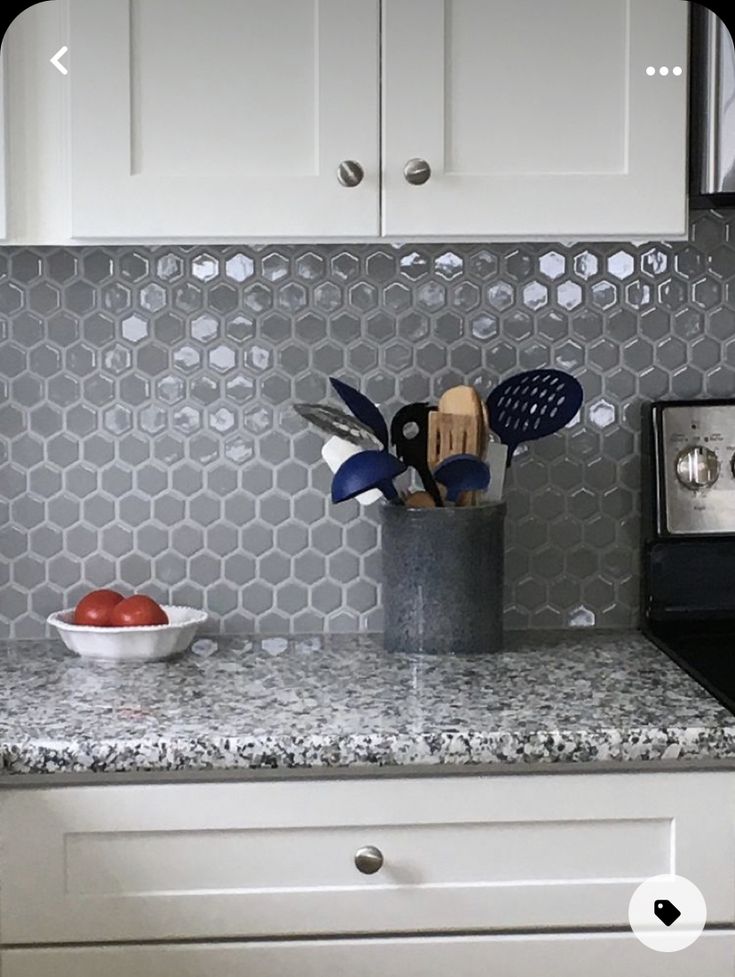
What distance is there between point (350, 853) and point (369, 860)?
1.0 inches

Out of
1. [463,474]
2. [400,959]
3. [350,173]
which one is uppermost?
[350,173]

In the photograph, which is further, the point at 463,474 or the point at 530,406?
the point at 530,406

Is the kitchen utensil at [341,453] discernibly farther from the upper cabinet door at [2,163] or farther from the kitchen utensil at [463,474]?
the upper cabinet door at [2,163]

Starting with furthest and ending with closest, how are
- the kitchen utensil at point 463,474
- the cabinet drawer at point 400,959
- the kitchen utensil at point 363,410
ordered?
the kitchen utensil at point 363,410
the kitchen utensil at point 463,474
the cabinet drawer at point 400,959

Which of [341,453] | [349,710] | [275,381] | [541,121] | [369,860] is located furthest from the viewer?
[275,381]

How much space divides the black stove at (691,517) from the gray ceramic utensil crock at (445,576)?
283 mm

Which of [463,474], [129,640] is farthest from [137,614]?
[463,474]

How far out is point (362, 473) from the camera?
186 centimetres

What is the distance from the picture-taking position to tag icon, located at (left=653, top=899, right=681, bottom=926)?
62.4 inches

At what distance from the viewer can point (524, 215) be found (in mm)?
1819

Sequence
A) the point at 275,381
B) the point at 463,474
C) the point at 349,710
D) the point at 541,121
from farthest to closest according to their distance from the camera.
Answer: the point at 275,381 < the point at 463,474 < the point at 541,121 < the point at 349,710

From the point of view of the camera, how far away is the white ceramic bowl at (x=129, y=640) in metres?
1.96

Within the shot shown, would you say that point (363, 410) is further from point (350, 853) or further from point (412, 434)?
point (350, 853)

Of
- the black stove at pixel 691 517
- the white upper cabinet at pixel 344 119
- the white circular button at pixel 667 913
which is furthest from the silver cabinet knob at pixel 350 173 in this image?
the white circular button at pixel 667 913
